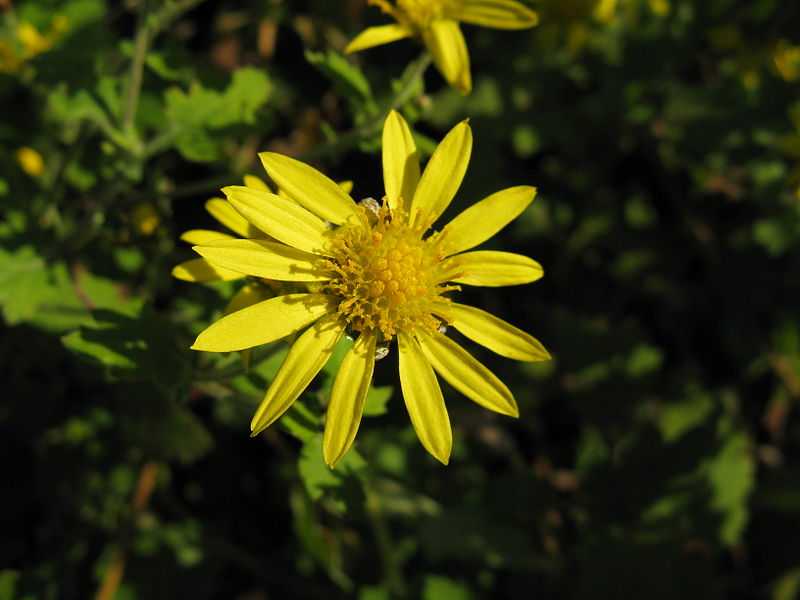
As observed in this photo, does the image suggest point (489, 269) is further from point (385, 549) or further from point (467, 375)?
point (385, 549)

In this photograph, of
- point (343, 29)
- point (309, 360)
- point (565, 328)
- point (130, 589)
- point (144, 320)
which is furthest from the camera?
point (343, 29)

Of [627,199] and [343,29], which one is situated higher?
[343,29]

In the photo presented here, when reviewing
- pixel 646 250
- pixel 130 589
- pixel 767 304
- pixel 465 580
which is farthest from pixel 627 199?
pixel 130 589

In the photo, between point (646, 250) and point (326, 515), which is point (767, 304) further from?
point (326, 515)

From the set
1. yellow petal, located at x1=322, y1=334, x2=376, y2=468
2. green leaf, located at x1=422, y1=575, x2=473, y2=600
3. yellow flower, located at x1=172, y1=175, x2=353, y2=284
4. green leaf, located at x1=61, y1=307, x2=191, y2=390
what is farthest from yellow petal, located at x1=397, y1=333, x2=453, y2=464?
green leaf, located at x1=422, y1=575, x2=473, y2=600

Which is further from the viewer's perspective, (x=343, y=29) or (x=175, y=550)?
(x=343, y=29)

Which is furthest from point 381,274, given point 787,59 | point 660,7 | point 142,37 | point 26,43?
point 787,59

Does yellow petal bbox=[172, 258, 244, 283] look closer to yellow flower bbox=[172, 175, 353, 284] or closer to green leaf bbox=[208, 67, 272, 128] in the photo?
yellow flower bbox=[172, 175, 353, 284]

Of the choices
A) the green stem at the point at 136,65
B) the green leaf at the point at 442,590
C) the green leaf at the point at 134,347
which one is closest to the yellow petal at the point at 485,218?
the green leaf at the point at 134,347
